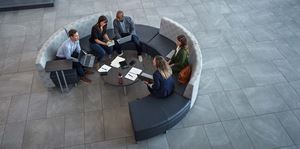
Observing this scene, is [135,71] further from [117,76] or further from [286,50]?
[286,50]

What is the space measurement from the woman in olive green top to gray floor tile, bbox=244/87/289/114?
5.39 ft

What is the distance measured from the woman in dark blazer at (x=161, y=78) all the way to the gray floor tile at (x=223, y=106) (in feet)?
4.20

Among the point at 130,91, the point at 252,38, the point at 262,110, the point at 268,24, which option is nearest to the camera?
the point at 262,110

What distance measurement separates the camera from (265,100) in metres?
5.96

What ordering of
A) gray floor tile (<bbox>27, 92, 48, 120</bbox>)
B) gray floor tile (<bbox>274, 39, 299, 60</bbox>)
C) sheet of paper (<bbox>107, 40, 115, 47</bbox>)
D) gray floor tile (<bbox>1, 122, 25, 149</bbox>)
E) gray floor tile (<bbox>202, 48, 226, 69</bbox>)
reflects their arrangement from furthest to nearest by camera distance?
gray floor tile (<bbox>274, 39, 299, 60</bbox>), gray floor tile (<bbox>202, 48, 226, 69</bbox>), sheet of paper (<bbox>107, 40, 115, 47</bbox>), gray floor tile (<bbox>27, 92, 48, 120</bbox>), gray floor tile (<bbox>1, 122, 25, 149</bbox>)

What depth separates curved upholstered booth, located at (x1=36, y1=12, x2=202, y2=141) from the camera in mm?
5043

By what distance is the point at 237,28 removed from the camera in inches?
316

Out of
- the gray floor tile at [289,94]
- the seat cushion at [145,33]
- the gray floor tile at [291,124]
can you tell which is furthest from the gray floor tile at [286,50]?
the seat cushion at [145,33]

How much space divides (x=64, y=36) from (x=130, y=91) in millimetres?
2086

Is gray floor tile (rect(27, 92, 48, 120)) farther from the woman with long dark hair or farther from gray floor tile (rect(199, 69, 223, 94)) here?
gray floor tile (rect(199, 69, 223, 94))

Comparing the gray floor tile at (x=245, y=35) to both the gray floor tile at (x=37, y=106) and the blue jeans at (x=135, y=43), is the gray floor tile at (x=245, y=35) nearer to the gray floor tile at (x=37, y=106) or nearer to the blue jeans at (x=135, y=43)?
the blue jeans at (x=135, y=43)

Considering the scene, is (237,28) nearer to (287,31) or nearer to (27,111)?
(287,31)

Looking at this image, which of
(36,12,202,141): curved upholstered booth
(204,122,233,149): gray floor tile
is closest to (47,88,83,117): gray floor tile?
(36,12,202,141): curved upholstered booth

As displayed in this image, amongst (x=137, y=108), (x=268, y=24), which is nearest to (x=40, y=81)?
(x=137, y=108)
